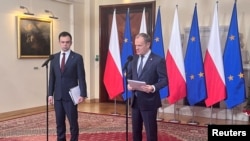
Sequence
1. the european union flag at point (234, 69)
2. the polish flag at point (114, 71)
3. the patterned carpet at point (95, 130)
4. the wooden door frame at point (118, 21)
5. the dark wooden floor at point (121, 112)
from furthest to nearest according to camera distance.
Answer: the wooden door frame at point (118, 21)
the polish flag at point (114, 71)
the dark wooden floor at point (121, 112)
the european union flag at point (234, 69)
the patterned carpet at point (95, 130)

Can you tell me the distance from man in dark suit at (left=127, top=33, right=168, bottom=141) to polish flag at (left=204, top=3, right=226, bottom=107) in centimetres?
253

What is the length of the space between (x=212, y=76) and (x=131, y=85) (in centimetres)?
279

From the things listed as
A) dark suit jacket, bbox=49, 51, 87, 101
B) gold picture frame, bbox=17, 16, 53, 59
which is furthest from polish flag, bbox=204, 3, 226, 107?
gold picture frame, bbox=17, 16, 53, 59

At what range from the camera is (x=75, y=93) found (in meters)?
3.42

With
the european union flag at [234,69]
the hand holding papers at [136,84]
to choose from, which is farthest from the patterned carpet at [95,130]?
the hand holding papers at [136,84]

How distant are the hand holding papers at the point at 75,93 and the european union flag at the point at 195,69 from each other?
2.62m

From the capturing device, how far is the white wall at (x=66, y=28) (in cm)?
571

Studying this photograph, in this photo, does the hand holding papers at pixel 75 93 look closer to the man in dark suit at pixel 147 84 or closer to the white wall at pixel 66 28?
the man in dark suit at pixel 147 84

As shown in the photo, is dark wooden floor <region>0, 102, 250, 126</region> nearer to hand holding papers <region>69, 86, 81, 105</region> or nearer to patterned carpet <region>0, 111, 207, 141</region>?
patterned carpet <region>0, 111, 207, 141</region>

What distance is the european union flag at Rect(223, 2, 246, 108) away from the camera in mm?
5043

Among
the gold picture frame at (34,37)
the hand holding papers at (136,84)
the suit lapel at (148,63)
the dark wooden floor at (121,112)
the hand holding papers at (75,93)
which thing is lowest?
the dark wooden floor at (121,112)

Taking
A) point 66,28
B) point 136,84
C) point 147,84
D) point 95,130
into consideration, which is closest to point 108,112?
point 95,130

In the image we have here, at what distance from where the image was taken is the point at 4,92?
5.73 m

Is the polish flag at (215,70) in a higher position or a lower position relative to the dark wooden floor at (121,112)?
higher
